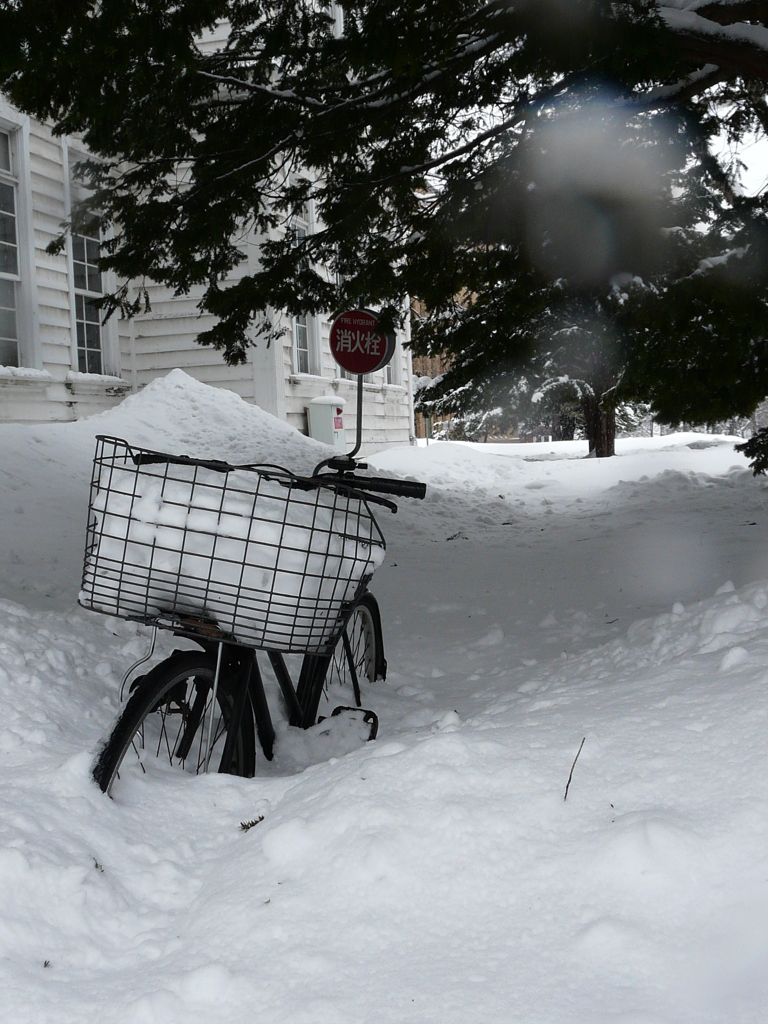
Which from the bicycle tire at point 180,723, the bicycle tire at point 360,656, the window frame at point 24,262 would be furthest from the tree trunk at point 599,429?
the bicycle tire at point 180,723

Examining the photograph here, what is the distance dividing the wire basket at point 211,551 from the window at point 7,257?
850cm

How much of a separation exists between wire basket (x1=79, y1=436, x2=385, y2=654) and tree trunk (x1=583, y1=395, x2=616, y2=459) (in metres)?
17.9

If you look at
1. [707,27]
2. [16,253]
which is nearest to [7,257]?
[16,253]

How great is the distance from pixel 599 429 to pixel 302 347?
26.6 ft

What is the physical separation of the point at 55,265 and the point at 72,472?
354cm

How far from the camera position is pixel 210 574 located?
2420 mm

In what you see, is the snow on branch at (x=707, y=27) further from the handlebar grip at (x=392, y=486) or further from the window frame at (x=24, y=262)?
the window frame at (x=24, y=262)

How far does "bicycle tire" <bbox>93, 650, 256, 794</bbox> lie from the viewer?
7.57ft

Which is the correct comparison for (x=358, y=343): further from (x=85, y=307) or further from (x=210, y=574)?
(x=210, y=574)

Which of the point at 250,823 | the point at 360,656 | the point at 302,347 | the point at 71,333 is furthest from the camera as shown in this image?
the point at 302,347

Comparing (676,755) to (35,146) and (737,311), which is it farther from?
(35,146)

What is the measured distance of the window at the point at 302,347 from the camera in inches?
575

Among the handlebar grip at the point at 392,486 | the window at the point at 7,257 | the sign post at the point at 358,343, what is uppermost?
the window at the point at 7,257

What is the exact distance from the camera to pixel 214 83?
6.70 m
